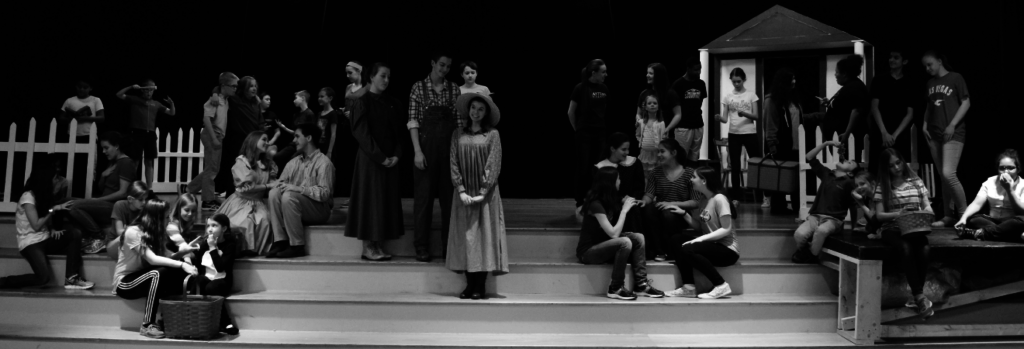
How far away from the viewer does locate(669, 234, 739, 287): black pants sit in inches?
178

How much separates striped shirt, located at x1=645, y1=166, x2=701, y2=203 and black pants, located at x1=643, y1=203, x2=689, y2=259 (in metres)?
0.11

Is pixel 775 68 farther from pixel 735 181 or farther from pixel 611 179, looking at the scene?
pixel 611 179

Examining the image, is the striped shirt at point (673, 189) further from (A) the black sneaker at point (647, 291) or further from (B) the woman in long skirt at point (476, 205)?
(B) the woman in long skirt at point (476, 205)

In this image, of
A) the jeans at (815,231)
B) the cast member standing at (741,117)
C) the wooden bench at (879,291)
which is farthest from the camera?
the cast member standing at (741,117)

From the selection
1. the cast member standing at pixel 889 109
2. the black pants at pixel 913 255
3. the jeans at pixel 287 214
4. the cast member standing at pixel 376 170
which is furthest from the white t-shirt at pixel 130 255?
the cast member standing at pixel 889 109

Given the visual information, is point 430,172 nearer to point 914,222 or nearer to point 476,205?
point 476,205

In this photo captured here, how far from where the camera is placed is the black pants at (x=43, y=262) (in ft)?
15.1

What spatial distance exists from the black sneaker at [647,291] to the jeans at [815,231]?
0.98 meters

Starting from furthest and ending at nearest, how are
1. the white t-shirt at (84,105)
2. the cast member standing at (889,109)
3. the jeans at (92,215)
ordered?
the white t-shirt at (84,105) < the cast member standing at (889,109) < the jeans at (92,215)

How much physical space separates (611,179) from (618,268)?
A: 1.84 ft

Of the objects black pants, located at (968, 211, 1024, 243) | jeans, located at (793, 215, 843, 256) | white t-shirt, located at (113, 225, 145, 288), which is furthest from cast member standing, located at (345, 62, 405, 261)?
black pants, located at (968, 211, 1024, 243)

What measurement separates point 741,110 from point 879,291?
2637 millimetres

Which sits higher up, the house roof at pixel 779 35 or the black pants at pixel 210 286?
the house roof at pixel 779 35

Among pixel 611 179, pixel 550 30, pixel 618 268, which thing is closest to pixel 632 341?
pixel 618 268
